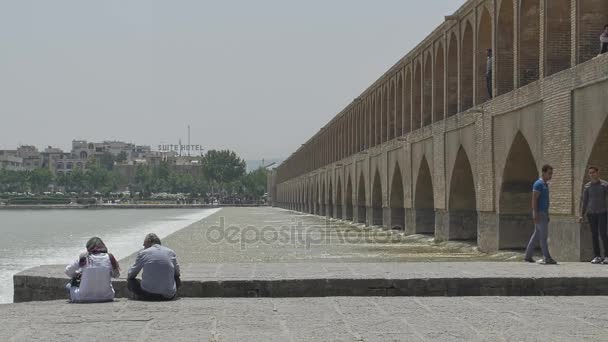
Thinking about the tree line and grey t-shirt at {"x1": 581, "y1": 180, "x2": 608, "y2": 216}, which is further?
the tree line

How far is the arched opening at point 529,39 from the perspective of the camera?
18.5m

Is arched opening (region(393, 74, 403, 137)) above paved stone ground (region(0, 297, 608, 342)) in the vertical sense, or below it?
above

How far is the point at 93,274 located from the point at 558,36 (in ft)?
36.9

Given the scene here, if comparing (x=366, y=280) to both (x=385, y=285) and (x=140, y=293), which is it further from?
(x=140, y=293)

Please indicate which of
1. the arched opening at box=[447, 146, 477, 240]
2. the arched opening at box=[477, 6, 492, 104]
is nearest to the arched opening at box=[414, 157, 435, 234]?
the arched opening at box=[447, 146, 477, 240]

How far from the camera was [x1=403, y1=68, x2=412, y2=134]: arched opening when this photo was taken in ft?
106

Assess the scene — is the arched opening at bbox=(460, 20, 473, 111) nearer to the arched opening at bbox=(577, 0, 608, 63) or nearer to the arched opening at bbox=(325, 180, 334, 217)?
the arched opening at bbox=(577, 0, 608, 63)

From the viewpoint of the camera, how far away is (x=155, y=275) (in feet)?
29.7

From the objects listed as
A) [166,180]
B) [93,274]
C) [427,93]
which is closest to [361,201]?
[427,93]

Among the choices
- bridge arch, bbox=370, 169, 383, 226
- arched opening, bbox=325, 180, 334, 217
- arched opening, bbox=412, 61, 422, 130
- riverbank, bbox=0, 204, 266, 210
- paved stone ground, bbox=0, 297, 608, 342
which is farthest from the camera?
riverbank, bbox=0, 204, 266, 210

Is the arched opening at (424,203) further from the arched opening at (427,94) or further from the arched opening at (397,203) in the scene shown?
the arched opening at (397,203)

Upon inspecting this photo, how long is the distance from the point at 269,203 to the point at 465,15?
111 meters

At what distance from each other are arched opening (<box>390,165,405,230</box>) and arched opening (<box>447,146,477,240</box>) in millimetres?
8371

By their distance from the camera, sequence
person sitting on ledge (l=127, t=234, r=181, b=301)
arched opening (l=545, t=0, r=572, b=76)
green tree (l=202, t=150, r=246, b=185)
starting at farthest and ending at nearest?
1. green tree (l=202, t=150, r=246, b=185)
2. arched opening (l=545, t=0, r=572, b=76)
3. person sitting on ledge (l=127, t=234, r=181, b=301)
